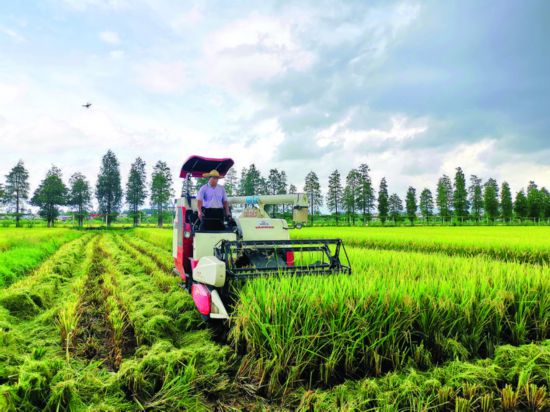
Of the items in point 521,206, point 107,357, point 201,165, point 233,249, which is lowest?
point 107,357

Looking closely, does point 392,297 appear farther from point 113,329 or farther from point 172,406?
point 113,329

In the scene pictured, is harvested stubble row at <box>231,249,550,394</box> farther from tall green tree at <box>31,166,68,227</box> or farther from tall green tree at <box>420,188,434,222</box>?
tall green tree at <box>420,188,434,222</box>

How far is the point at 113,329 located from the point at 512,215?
78781mm

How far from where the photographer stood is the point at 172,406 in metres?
2.60

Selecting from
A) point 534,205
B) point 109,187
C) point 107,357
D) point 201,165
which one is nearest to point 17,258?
point 201,165

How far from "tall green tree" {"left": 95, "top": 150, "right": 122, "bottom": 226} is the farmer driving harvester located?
59.5 meters

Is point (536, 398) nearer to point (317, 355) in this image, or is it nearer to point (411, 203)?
point (317, 355)

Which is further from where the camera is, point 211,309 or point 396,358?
point 211,309

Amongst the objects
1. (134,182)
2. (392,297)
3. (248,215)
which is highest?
(134,182)

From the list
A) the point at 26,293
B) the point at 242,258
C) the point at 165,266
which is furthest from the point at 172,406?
the point at 165,266

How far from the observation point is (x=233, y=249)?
15.2 ft

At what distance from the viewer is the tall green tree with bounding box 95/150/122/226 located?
59.2 metres

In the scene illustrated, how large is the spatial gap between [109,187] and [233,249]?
2463 inches

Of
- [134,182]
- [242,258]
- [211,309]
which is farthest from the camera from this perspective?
[134,182]
